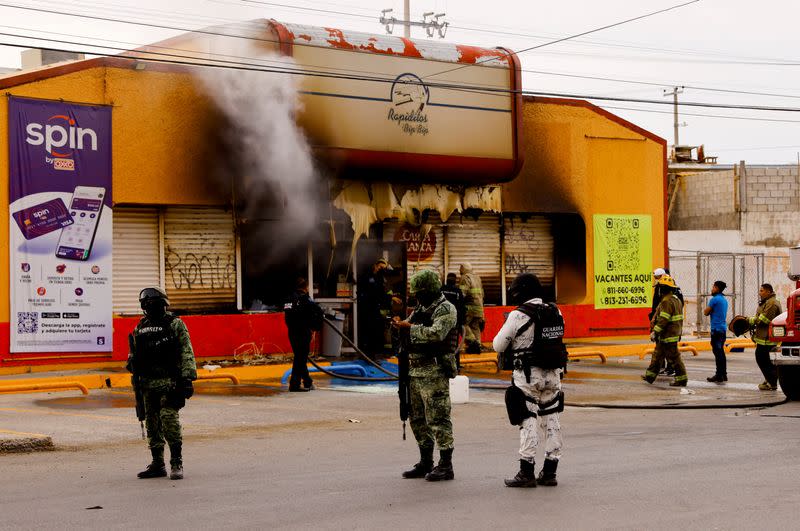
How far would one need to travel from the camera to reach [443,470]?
926 cm

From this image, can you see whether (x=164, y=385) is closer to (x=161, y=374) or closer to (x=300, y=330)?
(x=161, y=374)

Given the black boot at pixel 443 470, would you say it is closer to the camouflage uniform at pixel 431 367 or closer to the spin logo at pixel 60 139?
the camouflage uniform at pixel 431 367

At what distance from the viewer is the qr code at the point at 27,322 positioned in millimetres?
18922

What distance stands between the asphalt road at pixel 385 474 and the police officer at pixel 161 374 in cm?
32

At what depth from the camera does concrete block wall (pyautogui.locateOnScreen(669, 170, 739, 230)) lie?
45.6m

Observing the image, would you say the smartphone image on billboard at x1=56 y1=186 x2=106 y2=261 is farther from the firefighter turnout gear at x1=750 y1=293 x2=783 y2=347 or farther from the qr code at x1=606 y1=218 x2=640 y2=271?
the qr code at x1=606 y1=218 x2=640 y2=271

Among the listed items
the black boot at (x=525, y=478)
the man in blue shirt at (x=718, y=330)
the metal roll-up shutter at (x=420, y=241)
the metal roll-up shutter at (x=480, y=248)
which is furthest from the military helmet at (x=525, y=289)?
the metal roll-up shutter at (x=480, y=248)

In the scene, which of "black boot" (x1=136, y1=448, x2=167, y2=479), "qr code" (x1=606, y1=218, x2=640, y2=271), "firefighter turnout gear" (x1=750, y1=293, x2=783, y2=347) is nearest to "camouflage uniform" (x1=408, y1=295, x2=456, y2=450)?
"black boot" (x1=136, y1=448, x2=167, y2=479)

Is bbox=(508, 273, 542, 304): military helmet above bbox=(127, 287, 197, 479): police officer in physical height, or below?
above

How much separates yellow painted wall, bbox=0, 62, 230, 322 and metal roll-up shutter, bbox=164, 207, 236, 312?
0.58m

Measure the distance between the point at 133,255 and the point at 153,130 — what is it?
86.0 inches

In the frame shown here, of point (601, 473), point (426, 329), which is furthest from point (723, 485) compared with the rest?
point (426, 329)

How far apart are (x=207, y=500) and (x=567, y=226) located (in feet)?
60.0

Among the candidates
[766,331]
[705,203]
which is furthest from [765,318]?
[705,203]
